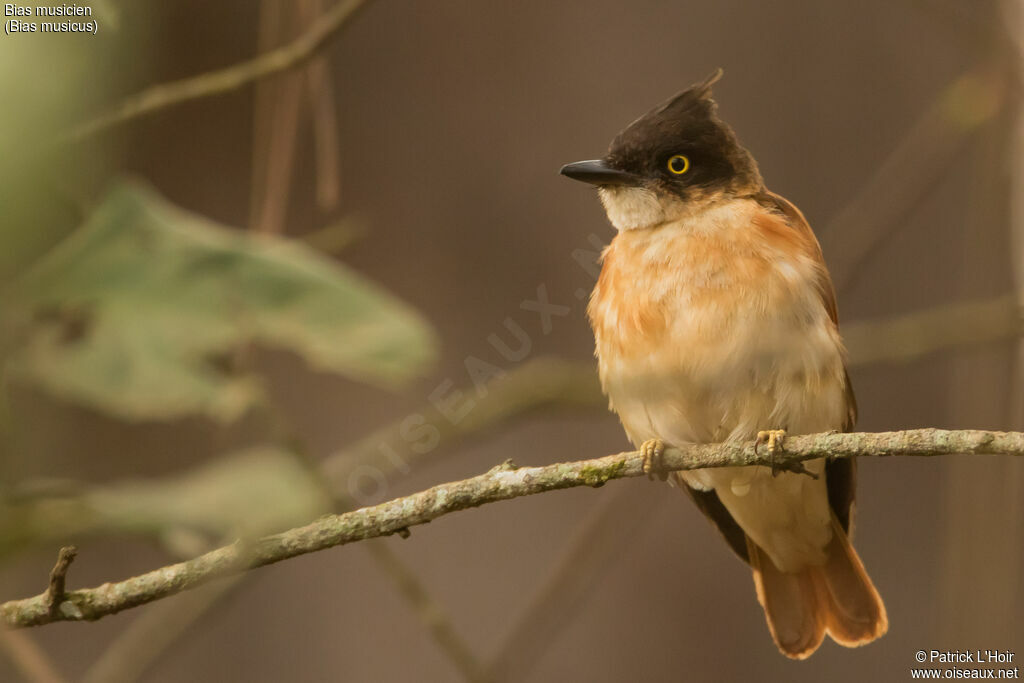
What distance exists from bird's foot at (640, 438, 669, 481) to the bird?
0.05ft

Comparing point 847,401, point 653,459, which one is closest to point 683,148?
point 847,401

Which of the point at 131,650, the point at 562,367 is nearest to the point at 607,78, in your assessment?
the point at 562,367

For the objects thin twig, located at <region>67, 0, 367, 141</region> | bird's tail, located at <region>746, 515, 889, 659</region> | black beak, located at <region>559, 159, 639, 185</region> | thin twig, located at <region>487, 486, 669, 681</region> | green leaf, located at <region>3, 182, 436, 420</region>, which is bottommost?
bird's tail, located at <region>746, 515, 889, 659</region>

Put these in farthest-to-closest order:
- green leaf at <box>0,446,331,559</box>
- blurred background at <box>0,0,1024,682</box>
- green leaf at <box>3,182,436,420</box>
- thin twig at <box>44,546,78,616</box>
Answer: blurred background at <box>0,0,1024,682</box>, thin twig at <box>44,546,78,616</box>, green leaf at <box>3,182,436,420</box>, green leaf at <box>0,446,331,559</box>

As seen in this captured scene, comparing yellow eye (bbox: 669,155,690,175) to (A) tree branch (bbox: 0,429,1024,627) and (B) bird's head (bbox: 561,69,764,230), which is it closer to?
(B) bird's head (bbox: 561,69,764,230)

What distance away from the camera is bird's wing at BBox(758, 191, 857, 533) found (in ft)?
10.8

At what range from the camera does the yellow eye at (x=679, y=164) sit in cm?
346

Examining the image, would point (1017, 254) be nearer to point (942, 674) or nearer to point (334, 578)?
point (942, 674)

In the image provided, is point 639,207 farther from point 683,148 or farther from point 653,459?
point 653,459

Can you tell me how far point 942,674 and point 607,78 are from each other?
2538 millimetres

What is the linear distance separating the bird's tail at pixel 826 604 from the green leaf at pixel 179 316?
2325mm

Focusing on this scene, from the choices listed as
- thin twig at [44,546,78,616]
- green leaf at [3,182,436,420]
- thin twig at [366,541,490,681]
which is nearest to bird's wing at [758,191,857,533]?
thin twig at [366,541,490,681]

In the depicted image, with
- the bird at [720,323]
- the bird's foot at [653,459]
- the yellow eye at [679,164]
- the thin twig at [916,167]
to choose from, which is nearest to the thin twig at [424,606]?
the bird's foot at [653,459]

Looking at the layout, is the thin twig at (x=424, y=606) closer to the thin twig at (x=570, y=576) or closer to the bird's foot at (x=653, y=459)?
the thin twig at (x=570, y=576)
